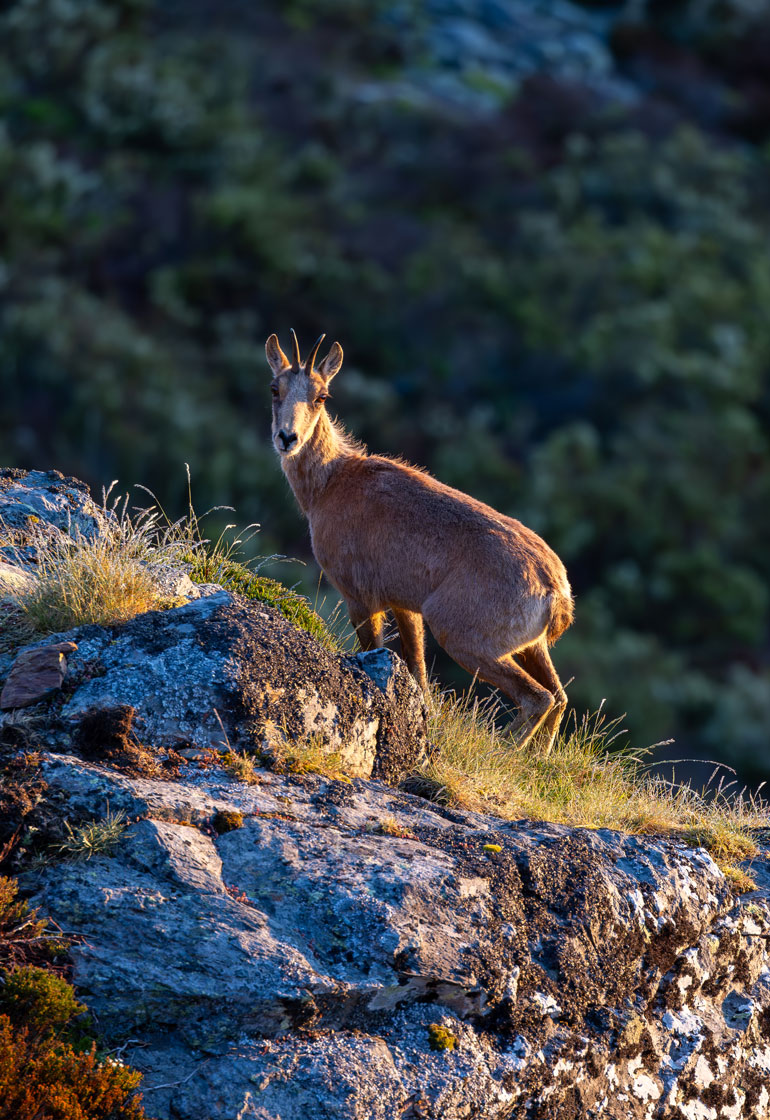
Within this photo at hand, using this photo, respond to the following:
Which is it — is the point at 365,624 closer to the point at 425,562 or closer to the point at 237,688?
the point at 425,562

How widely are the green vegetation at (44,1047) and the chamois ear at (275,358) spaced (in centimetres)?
588

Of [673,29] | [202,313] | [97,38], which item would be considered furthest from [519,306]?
[673,29]

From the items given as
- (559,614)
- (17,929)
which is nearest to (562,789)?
(559,614)

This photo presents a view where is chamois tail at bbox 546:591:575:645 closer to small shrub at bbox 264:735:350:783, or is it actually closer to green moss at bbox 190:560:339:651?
green moss at bbox 190:560:339:651

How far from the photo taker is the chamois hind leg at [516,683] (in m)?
8.29

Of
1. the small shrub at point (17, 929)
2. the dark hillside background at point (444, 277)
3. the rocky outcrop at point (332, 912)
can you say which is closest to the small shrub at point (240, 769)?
the rocky outcrop at point (332, 912)

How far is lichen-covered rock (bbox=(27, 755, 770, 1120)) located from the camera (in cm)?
454

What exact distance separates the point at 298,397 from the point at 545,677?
272 cm

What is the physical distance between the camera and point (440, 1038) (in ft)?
15.9

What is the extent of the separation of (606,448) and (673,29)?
3388 cm

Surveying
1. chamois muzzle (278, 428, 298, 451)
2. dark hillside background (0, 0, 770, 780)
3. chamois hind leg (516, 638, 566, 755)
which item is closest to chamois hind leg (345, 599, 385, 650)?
chamois hind leg (516, 638, 566, 755)

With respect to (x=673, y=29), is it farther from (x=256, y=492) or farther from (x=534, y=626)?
(x=534, y=626)

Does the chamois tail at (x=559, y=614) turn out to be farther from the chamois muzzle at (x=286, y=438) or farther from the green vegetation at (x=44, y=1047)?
the green vegetation at (x=44, y=1047)

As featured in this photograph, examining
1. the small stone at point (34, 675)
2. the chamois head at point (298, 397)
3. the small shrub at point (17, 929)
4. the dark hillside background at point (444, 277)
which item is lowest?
the dark hillside background at point (444, 277)
